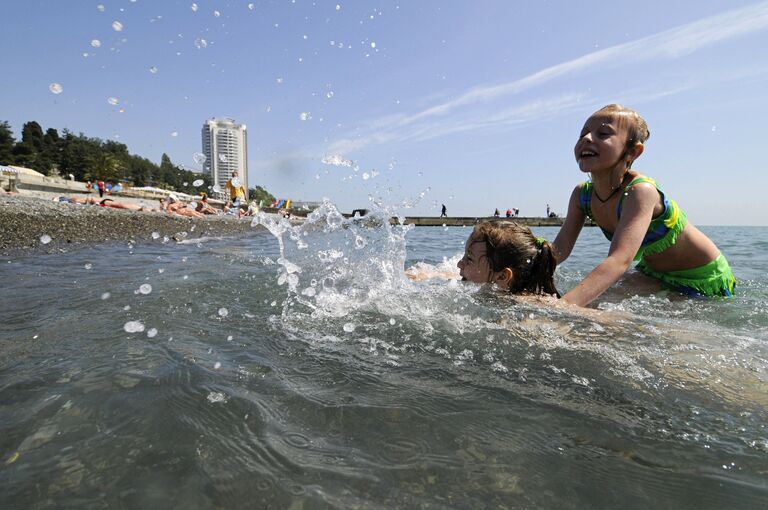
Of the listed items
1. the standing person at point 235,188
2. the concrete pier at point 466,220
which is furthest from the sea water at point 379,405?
the concrete pier at point 466,220

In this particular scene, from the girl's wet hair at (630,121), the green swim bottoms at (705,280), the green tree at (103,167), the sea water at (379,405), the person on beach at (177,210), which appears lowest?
the sea water at (379,405)

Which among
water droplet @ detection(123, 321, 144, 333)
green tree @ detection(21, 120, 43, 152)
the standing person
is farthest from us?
green tree @ detection(21, 120, 43, 152)

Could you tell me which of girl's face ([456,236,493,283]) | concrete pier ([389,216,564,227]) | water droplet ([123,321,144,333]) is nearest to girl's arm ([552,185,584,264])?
girl's face ([456,236,493,283])

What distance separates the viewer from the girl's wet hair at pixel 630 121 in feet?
10.7

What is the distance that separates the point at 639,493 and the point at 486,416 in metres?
0.54

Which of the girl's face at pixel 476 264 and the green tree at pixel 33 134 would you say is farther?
the green tree at pixel 33 134

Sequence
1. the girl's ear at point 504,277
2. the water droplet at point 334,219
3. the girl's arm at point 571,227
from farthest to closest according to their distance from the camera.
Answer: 1. the water droplet at point 334,219
2. the girl's arm at point 571,227
3. the girl's ear at point 504,277

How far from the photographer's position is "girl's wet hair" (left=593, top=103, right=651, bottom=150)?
3.26m

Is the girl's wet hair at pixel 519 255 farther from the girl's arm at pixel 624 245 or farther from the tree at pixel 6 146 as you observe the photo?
the tree at pixel 6 146

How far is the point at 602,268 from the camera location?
3.01 m

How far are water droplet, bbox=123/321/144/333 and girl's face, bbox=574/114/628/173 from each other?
3.35 metres

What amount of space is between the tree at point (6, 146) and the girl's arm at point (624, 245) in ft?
268

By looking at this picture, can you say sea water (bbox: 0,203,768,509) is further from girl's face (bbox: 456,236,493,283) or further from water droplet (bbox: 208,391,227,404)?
girl's face (bbox: 456,236,493,283)

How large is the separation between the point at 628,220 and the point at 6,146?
83.2 meters
